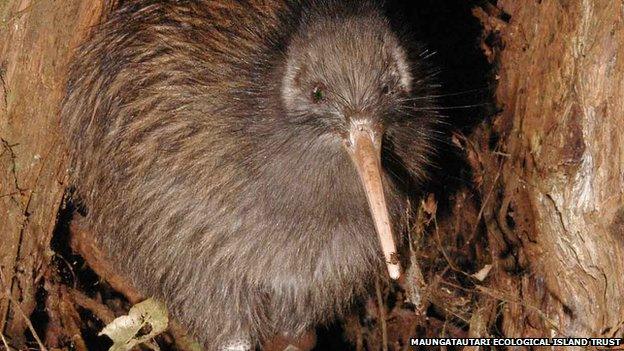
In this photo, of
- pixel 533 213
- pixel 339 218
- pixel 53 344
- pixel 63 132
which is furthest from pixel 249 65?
pixel 53 344

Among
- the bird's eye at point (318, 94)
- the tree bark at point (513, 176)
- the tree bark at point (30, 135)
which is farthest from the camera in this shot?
the tree bark at point (30, 135)

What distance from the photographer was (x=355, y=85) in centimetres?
244

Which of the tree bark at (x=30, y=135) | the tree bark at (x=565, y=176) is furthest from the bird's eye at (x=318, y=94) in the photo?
the tree bark at (x=30, y=135)

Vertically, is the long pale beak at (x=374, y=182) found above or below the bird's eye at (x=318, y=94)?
below

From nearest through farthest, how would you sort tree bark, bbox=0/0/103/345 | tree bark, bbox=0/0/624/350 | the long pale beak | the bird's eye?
the long pale beak
the bird's eye
tree bark, bbox=0/0/624/350
tree bark, bbox=0/0/103/345

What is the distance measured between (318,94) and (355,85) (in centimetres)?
11

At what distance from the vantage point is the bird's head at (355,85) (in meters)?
2.40

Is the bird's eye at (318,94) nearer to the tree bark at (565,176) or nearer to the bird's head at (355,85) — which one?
the bird's head at (355,85)

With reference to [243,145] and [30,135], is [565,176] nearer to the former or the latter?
[243,145]

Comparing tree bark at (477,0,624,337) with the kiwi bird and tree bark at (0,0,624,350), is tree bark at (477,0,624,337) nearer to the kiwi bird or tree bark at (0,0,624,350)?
tree bark at (0,0,624,350)

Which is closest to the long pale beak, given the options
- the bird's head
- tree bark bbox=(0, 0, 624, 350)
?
the bird's head

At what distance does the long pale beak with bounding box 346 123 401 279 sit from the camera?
2.37 m

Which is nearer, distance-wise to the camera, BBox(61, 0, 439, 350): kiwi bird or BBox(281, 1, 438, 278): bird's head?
BBox(281, 1, 438, 278): bird's head

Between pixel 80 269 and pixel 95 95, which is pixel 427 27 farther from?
pixel 80 269
